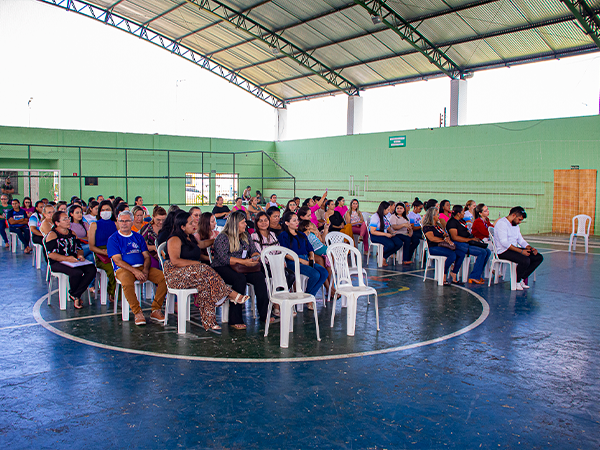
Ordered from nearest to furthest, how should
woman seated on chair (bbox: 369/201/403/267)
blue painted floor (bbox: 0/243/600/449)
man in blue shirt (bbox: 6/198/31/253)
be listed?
blue painted floor (bbox: 0/243/600/449) → woman seated on chair (bbox: 369/201/403/267) → man in blue shirt (bbox: 6/198/31/253)

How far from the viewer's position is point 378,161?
2086 centimetres

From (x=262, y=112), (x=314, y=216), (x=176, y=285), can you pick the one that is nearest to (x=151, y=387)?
(x=176, y=285)

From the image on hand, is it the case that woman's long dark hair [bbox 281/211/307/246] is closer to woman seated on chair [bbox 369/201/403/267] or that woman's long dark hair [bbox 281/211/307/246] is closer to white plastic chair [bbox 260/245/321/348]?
white plastic chair [bbox 260/245/321/348]

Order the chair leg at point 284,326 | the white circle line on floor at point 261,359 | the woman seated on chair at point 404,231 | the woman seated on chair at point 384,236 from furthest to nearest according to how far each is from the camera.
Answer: the woman seated on chair at point 404,231
the woman seated on chair at point 384,236
the chair leg at point 284,326
the white circle line on floor at point 261,359

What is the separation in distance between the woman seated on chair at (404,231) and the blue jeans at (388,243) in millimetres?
128

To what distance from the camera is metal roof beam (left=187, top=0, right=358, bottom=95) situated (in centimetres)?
1956

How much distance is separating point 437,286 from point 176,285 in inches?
169

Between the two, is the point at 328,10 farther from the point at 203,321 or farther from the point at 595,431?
the point at 595,431

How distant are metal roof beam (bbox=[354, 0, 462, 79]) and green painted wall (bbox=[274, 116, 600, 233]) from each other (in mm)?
2534

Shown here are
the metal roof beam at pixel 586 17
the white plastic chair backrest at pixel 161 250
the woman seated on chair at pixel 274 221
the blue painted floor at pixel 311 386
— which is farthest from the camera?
the metal roof beam at pixel 586 17

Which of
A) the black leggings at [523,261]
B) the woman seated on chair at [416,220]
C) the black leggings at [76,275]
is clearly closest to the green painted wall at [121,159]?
the woman seated on chair at [416,220]

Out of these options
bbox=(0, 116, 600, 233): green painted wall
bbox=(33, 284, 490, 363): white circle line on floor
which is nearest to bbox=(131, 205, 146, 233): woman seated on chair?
bbox=(33, 284, 490, 363): white circle line on floor

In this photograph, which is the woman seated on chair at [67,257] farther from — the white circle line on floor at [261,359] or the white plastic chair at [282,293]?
the white plastic chair at [282,293]

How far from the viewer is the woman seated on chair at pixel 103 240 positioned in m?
6.18
